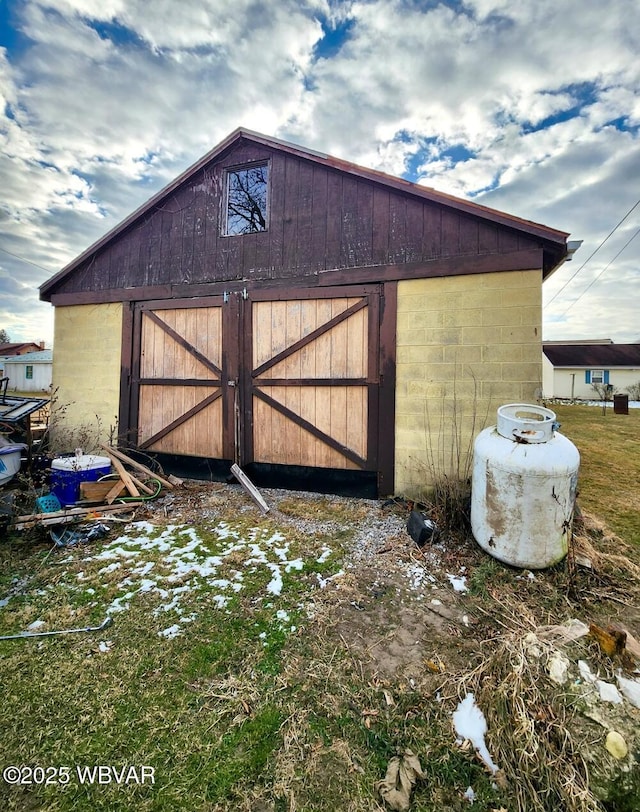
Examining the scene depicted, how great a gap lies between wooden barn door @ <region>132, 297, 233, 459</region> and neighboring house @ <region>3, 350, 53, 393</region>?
28520 millimetres

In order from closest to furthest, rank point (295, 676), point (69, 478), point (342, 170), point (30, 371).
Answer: point (295, 676)
point (69, 478)
point (342, 170)
point (30, 371)

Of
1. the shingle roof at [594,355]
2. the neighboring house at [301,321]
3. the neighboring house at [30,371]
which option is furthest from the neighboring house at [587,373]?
the neighboring house at [30,371]

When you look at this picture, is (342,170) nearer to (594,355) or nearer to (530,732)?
(530,732)

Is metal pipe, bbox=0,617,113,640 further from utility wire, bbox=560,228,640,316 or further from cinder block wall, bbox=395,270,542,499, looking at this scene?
utility wire, bbox=560,228,640,316

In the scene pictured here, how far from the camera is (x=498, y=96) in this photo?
19.7ft

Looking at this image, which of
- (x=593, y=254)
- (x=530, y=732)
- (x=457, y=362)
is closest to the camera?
(x=530, y=732)

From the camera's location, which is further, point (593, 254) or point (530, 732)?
point (593, 254)

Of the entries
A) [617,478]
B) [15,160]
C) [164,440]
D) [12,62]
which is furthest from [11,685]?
[15,160]

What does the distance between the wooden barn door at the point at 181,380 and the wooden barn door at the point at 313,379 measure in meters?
0.54

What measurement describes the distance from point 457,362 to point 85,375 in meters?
6.57

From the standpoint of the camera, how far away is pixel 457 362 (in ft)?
14.7

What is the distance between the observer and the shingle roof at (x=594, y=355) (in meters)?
25.1

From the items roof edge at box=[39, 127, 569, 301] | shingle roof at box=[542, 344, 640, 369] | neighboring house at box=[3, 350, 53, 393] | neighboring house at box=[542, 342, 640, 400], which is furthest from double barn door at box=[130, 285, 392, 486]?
neighboring house at box=[3, 350, 53, 393]

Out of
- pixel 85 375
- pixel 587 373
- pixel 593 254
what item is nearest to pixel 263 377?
pixel 85 375
